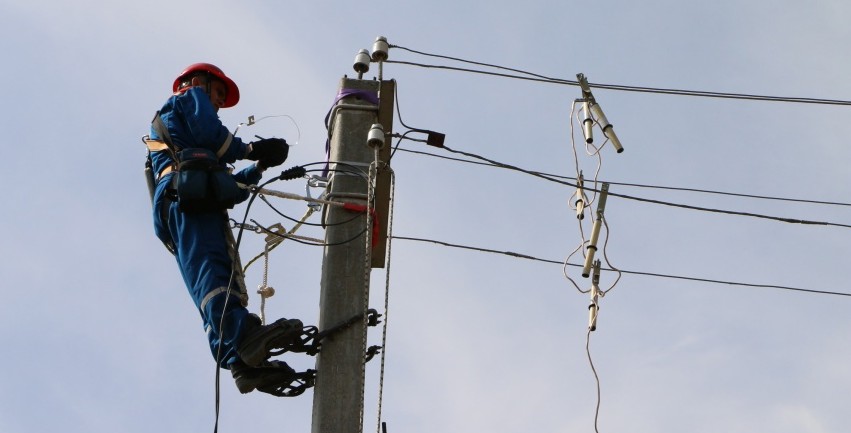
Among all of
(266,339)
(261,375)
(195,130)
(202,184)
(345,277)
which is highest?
(195,130)

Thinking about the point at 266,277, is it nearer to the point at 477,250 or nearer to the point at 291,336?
the point at 291,336

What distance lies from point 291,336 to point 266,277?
109cm

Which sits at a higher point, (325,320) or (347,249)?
(347,249)

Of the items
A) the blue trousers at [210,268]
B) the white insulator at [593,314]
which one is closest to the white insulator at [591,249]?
the white insulator at [593,314]

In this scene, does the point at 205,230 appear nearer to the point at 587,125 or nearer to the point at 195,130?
the point at 195,130

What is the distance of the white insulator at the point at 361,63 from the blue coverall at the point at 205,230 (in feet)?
2.44

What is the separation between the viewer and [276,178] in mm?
6582

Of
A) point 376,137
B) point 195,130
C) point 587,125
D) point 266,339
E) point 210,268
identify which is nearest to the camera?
point 266,339

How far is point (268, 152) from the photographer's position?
7012 mm

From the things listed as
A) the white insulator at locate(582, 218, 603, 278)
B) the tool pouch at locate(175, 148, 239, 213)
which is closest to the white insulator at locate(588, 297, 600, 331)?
the white insulator at locate(582, 218, 603, 278)

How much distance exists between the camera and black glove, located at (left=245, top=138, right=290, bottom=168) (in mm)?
6988

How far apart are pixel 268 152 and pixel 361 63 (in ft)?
2.38

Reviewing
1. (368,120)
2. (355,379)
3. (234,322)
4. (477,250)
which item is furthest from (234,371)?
(477,250)

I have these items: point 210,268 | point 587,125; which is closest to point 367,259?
point 210,268
